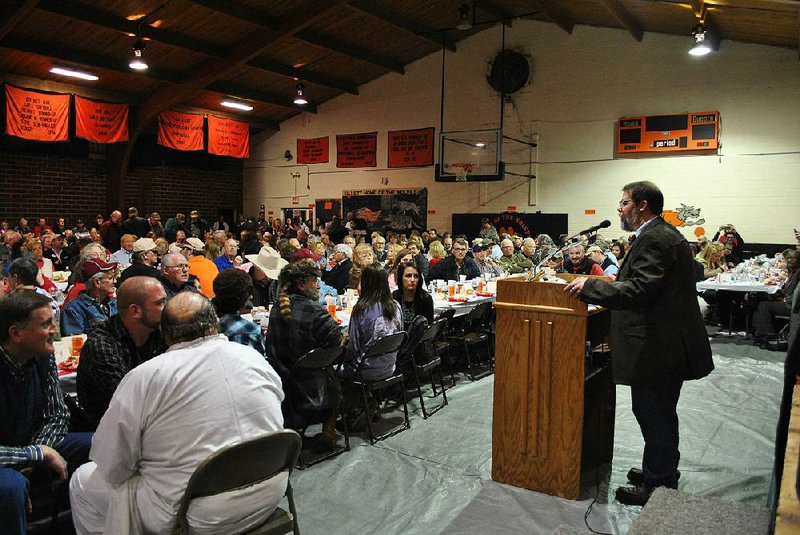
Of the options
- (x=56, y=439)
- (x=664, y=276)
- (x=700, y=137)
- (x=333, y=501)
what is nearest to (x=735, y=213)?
(x=700, y=137)

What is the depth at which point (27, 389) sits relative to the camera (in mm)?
2477

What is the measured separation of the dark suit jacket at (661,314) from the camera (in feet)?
9.75

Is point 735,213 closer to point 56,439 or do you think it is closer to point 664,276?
point 664,276

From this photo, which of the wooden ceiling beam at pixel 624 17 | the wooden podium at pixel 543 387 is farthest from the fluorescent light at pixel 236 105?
the wooden podium at pixel 543 387

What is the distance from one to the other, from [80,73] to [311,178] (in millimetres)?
7373

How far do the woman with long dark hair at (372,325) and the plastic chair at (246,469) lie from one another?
2.07 metres

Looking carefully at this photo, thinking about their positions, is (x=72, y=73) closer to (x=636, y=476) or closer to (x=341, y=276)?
(x=341, y=276)

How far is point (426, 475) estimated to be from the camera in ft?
12.3

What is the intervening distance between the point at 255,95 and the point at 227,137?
1.47 metres

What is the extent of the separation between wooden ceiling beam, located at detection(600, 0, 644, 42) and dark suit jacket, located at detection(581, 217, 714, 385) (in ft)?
30.9

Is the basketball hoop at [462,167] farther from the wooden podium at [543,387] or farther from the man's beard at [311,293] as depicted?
the wooden podium at [543,387]

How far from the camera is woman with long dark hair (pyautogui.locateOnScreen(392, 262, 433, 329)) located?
526 cm

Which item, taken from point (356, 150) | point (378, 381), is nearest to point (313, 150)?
point (356, 150)

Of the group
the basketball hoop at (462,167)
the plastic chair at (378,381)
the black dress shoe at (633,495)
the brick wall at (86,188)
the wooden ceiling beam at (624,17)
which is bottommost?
the black dress shoe at (633,495)
